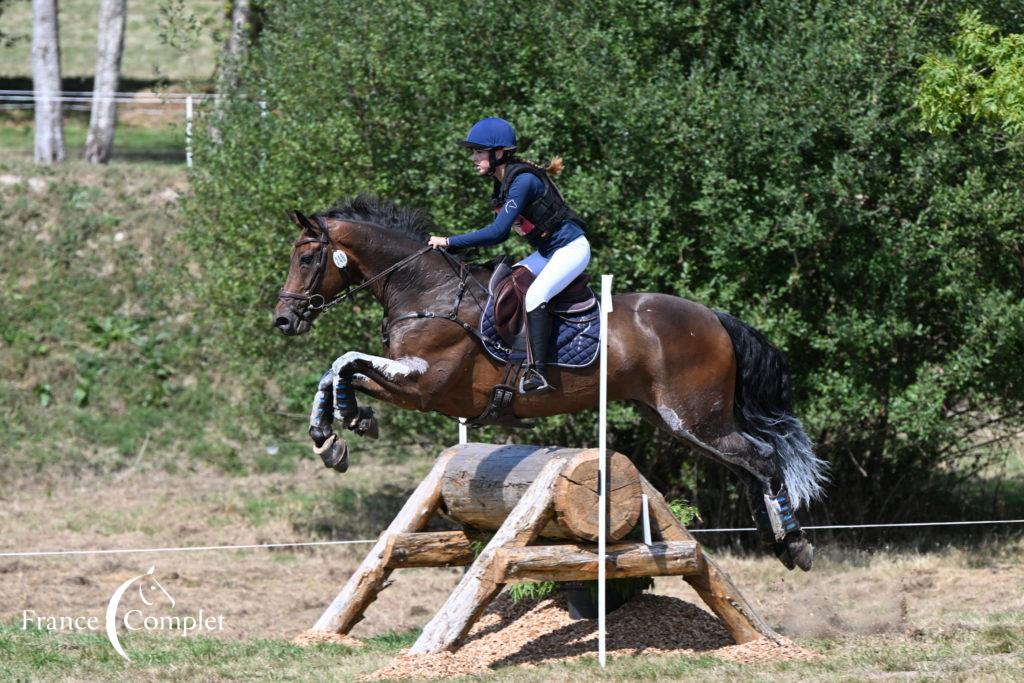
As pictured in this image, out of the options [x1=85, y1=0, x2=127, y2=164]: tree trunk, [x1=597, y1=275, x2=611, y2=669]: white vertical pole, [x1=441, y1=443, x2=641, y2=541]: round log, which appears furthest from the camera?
[x1=85, y1=0, x2=127, y2=164]: tree trunk

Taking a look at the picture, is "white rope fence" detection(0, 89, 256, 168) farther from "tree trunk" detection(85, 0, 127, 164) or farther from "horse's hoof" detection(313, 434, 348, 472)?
"horse's hoof" detection(313, 434, 348, 472)

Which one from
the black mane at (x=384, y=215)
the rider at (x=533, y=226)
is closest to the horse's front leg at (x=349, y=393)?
the rider at (x=533, y=226)

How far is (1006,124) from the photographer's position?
10164 millimetres

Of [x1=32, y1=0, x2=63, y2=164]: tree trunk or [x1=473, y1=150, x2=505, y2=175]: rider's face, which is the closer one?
[x1=473, y1=150, x2=505, y2=175]: rider's face

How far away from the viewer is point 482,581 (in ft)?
23.8

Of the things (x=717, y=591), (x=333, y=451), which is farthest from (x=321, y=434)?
(x=717, y=591)

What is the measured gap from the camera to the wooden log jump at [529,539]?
7.27m

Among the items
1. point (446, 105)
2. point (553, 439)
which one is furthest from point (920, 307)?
point (446, 105)

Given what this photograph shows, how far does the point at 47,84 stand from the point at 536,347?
1753 centimetres

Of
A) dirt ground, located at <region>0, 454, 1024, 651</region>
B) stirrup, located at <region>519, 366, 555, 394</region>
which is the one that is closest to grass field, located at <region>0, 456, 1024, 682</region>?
dirt ground, located at <region>0, 454, 1024, 651</region>

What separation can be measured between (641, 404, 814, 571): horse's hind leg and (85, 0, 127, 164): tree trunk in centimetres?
1702

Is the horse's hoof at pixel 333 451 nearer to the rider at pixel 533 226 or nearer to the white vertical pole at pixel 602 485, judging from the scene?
the rider at pixel 533 226

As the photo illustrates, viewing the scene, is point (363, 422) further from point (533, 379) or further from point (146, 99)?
point (146, 99)

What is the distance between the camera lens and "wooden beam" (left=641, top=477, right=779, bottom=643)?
7770 millimetres
